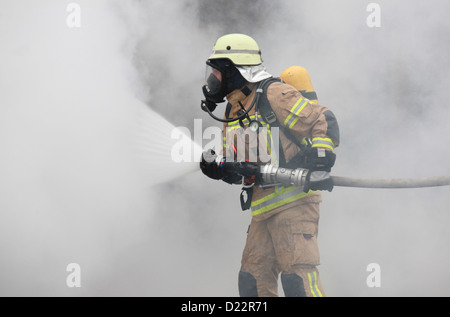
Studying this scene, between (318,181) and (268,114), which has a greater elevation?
(268,114)

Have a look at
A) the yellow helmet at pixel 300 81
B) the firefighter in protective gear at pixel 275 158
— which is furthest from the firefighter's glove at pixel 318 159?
the yellow helmet at pixel 300 81

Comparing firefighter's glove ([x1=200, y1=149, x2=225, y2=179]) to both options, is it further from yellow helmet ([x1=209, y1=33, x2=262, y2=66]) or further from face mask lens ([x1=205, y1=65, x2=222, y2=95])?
yellow helmet ([x1=209, y1=33, x2=262, y2=66])

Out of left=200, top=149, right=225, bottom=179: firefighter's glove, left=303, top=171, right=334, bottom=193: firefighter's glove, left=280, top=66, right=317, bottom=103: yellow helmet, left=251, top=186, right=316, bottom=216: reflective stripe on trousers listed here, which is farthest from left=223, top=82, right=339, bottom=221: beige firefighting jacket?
left=280, top=66, right=317, bottom=103: yellow helmet

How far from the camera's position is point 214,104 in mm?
5875

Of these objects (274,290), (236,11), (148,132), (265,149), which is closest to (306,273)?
(274,290)

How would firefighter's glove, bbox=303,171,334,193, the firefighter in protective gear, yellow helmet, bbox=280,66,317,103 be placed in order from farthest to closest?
1. yellow helmet, bbox=280,66,317,103
2. the firefighter in protective gear
3. firefighter's glove, bbox=303,171,334,193

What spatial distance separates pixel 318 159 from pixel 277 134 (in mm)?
431

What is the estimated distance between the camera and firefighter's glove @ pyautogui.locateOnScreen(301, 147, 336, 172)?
17.1 ft

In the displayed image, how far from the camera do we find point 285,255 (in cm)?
543

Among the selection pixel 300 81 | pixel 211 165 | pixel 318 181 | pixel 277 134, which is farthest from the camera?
pixel 300 81

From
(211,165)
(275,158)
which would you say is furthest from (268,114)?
(211,165)

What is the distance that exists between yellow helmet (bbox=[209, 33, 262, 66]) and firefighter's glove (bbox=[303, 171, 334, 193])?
103cm

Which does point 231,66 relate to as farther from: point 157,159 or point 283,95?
point 157,159

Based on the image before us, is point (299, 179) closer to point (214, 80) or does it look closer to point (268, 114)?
point (268, 114)
